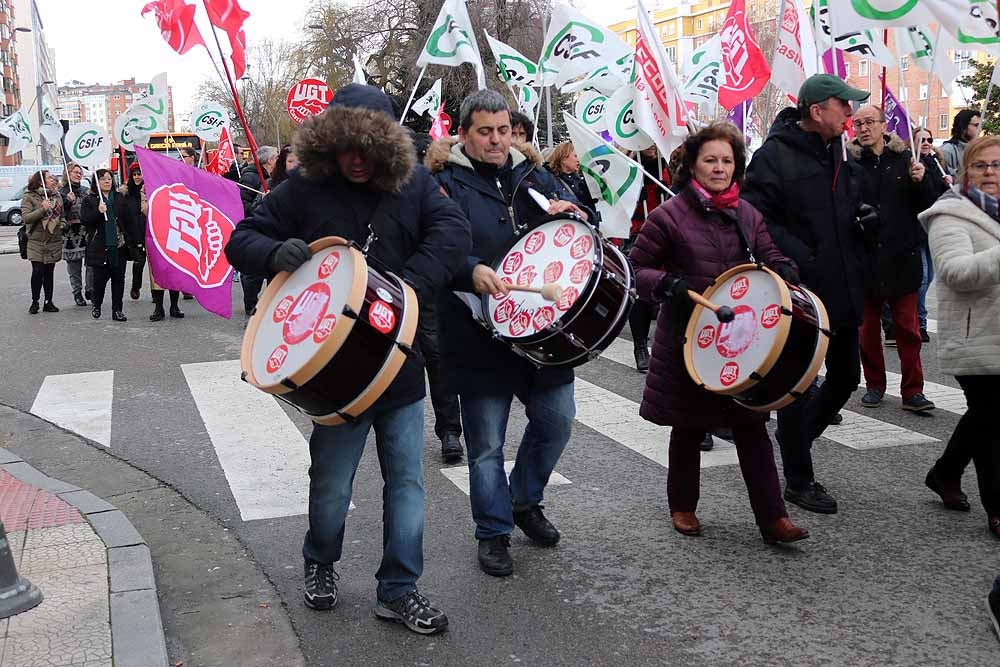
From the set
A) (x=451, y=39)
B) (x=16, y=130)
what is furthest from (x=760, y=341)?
(x=16, y=130)

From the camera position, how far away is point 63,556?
482cm

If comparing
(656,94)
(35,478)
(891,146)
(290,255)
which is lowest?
(35,478)

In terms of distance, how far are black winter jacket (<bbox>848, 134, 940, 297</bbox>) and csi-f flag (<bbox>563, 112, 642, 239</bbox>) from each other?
1669 millimetres

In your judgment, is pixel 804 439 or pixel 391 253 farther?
pixel 804 439

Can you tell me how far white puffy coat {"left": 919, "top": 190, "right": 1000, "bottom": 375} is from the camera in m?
4.61

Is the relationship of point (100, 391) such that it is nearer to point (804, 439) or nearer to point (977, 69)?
point (804, 439)

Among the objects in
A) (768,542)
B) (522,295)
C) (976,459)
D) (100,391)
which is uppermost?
(522,295)

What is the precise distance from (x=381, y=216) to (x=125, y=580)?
72.0 inches

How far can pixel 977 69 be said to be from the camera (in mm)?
27391

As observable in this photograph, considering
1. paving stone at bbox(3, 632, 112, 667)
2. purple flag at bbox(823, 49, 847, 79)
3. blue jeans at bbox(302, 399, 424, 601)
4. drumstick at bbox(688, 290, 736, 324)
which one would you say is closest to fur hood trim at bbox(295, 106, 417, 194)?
blue jeans at bbox(302, 399, 424, 601)

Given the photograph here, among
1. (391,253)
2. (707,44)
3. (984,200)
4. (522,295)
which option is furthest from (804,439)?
(707,44)

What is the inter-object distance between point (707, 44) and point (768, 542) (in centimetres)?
743

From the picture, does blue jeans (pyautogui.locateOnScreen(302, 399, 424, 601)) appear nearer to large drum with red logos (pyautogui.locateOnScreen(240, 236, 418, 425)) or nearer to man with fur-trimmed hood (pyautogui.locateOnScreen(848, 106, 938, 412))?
large drum with red logos (pyautogui.locateOnScreen(240, 236, 418, 425))

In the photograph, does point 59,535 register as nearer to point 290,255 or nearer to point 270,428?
point 290,255
